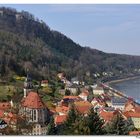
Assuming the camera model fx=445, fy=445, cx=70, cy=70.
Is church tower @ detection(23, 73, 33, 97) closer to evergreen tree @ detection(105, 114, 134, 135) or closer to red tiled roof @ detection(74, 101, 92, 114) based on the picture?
red tiled roof @ detection(74, 101, 92, 114)

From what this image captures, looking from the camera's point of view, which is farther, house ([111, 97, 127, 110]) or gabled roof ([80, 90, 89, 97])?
gabled roof ([80, 90, 89, 97])

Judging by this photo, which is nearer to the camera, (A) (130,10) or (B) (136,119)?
(A) (130,10)

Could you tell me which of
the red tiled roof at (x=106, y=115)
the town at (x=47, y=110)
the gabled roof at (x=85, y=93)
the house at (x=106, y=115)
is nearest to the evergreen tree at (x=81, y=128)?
the town at (x=47, y=110)

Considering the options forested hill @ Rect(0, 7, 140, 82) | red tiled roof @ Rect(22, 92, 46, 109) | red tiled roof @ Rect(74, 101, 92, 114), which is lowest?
red tiled roof @ Rect(74, 101, 92, 114)

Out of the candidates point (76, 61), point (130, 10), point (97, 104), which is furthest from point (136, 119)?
point (76, 61)

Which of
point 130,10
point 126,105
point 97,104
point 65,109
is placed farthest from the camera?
point 126,105

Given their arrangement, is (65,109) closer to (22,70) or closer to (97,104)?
(97,104)

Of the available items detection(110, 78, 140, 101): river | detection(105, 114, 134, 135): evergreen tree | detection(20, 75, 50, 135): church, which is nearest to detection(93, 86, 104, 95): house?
detection(110, 78, 140, 101): river

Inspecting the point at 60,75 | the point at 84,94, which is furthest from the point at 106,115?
the point at 60,75
